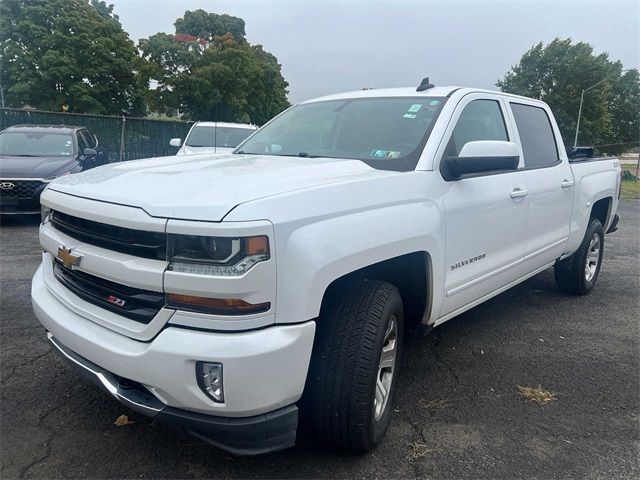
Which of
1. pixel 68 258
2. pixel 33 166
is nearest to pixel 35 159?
pixel 33 166

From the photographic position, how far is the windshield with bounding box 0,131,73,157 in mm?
9102

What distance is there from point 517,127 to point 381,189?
2.10m

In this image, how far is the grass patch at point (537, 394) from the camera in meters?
3.19

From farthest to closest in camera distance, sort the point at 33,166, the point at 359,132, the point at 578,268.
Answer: the point at 33,166
the point at 578,268
the point at 359,132

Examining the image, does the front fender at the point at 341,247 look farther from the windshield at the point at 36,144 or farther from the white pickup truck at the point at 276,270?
the windshield at the point at 36,144

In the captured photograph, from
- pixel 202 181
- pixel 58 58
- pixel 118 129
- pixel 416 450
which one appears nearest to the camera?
pixel 202 181

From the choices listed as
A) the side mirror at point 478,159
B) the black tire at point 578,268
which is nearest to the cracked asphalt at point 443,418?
the black tire at point 578,268

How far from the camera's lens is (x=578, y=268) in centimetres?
514

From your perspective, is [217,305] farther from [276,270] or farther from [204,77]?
[204,77]

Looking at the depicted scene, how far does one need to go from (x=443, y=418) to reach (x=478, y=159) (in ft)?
4.83

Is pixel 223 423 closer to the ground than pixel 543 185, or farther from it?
closer to the ground

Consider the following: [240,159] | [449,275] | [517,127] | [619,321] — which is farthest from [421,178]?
[619,321]

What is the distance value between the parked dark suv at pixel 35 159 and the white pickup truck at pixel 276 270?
5889mm

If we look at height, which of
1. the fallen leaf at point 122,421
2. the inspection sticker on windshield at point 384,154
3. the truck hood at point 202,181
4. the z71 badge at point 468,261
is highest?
the inspection sticker on windshield at point 384,154
